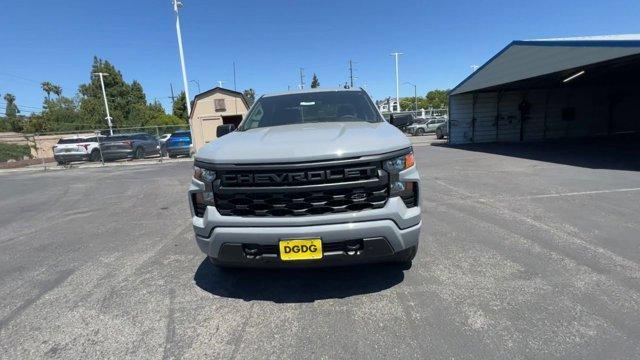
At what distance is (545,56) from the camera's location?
1333 cm

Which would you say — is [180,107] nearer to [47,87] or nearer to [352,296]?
[47,87]

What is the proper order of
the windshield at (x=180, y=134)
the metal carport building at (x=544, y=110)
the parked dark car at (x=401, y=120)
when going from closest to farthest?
the parked dark car at (x=401, y=120), the windshield at (x=180, y=134), the metal carport building at (x=544, y=110)

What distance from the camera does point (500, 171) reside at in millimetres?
10148

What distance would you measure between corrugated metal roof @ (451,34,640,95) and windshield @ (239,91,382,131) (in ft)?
31.7

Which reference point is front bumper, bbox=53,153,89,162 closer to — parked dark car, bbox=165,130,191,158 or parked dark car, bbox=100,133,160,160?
parked dark car, bbox=100,133,160,160

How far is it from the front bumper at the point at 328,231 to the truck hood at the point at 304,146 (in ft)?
1.20

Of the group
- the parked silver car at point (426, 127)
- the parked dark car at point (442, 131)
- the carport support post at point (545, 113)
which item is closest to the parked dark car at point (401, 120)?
the carport support post at point (545, 113)

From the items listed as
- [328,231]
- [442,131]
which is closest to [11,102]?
[442,131]

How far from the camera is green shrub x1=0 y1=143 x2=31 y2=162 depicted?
83.4 feet

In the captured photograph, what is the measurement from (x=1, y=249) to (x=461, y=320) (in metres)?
6.27

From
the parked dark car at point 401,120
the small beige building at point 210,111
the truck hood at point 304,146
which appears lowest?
the truck hood at point 304,146

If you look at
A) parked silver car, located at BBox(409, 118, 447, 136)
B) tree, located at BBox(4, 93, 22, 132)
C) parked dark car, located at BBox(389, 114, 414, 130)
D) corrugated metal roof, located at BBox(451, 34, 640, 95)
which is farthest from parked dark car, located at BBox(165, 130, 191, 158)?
tree, located at BBox(4, 93, 22, 132)

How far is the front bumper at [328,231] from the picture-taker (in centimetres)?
269

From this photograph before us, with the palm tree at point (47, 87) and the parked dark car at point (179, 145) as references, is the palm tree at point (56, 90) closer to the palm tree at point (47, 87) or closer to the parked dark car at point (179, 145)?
the palm tree at point (47, 87)
